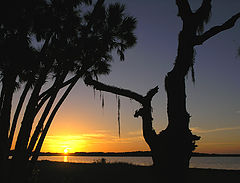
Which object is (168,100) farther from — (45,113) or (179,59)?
(45,113)

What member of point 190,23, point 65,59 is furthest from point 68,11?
point 190,23

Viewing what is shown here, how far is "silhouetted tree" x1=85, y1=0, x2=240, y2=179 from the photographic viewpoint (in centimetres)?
532

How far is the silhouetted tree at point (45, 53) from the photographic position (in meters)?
8.62

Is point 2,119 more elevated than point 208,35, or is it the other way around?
point 208,35

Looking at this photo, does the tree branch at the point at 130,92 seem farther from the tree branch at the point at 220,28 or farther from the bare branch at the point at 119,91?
the tree branch at the point at 220,28

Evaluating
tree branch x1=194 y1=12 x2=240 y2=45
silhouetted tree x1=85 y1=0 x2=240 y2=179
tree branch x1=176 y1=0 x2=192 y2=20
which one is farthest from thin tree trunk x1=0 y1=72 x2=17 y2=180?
tree branch x1=194 y1=12 x2=240 y2=45

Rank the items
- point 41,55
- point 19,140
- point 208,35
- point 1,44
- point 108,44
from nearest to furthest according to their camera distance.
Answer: point 208,35
point 1,44
point 19,140
point 41,55
point 108,44

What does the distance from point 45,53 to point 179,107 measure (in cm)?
770

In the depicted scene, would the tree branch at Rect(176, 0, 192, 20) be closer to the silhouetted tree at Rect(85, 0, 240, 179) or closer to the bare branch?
the silhouetted tree at Rect(85, 0, 240, 179)

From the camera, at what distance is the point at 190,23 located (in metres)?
5.77

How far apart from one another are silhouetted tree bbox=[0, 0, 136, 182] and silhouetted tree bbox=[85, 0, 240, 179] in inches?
183

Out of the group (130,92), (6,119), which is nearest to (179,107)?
(130,92)

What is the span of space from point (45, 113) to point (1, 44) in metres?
3.84

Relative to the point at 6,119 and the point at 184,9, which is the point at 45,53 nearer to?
the point at 6,119
